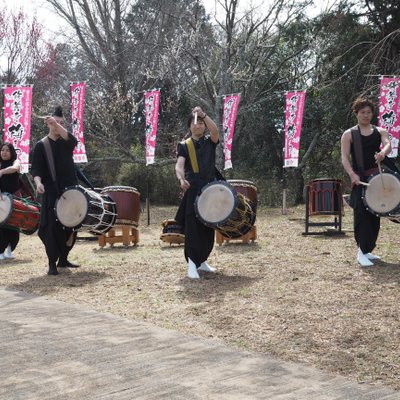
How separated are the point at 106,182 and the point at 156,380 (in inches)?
799

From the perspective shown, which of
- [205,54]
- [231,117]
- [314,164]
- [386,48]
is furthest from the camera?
[314,164]

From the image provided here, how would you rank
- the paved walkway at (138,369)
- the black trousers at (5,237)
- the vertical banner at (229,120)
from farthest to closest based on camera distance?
1. the vertical banner at (229,120)
2. the black trousers at (5,237)
3. the paved walkway at (138,369)

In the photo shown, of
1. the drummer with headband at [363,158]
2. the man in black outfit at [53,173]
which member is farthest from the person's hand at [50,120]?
the drummer with headband at [363,158]

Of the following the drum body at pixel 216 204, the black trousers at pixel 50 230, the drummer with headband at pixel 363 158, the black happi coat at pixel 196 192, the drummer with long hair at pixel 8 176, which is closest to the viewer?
the drum body at pixel 216 204

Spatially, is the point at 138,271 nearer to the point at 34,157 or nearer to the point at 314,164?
the point at 34,157

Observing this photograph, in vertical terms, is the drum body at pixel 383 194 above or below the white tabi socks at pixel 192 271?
above

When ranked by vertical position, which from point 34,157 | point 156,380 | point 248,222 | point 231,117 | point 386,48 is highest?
point 386,48

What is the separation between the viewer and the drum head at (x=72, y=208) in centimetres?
670

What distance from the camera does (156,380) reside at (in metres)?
3.05

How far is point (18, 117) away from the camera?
14906 mm

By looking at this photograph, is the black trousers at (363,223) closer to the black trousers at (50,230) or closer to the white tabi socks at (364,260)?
the white tabi socks at (364,260)

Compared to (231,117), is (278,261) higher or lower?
lower

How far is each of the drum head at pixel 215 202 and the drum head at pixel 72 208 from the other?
4.79 ft

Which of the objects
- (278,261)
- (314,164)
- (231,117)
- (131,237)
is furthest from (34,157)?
→ (314,164)
